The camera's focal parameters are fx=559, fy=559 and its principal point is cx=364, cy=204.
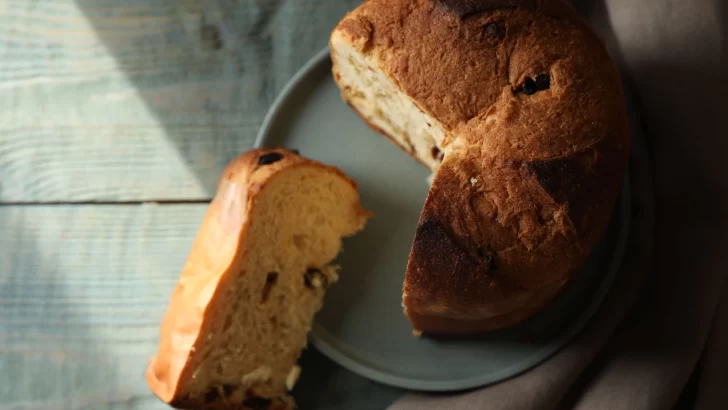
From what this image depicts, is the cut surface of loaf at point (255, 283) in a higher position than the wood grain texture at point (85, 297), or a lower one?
higher

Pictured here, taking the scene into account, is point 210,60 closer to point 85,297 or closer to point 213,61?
point 213,61

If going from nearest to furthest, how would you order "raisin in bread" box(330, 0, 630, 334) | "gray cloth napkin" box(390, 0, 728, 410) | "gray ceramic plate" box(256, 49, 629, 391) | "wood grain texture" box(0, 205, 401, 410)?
"raisin in bread" box(330, 0, 630, 334), "gray cloth napkin" box(390, 0, 728, 410), "gray ceramic plate" box(256, 49, 629, 391), "wood grain texture" box(0, 205, 401, 410)

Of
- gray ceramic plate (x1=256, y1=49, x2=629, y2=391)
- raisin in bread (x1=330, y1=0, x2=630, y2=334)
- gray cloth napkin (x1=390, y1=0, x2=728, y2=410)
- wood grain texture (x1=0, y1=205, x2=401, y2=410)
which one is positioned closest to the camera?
raisin in bread (x1=330, y1=0, x2=630, y2=334)

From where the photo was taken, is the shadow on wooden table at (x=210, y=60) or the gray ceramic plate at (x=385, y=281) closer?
the gray ceramic plate at (x=385, y=281)

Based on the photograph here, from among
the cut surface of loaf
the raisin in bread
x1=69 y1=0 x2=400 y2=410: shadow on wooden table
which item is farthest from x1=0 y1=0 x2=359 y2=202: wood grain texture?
the raisin in bread

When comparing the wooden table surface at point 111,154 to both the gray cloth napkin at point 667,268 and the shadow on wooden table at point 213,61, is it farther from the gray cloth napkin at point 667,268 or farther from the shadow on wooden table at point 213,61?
the gray cloth napkin at point 667,268

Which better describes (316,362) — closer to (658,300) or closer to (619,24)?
(658,300)

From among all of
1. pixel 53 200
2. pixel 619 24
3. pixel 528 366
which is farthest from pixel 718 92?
pixel 53 200

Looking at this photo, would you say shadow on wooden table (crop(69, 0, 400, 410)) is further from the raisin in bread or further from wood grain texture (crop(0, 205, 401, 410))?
the raisin in bread

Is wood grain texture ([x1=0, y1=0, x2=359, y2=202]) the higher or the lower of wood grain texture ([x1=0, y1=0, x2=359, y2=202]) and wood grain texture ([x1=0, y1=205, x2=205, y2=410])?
the higher

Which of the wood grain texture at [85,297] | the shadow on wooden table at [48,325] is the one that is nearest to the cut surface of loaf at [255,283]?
the wood grain texture at [85,297]
